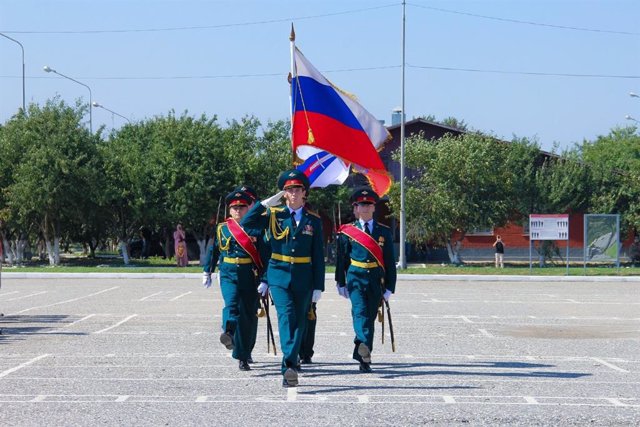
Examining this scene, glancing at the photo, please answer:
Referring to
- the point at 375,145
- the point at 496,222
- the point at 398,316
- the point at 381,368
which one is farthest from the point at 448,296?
the point at 496,222

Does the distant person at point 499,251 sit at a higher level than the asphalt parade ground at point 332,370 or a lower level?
higher

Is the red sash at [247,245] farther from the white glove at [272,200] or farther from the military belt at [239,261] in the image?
the white glove at [272,200]

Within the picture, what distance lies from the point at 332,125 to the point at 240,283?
321cm

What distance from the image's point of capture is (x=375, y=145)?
1462cm

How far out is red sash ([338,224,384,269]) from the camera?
38.7ft

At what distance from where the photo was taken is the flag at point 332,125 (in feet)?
44.5

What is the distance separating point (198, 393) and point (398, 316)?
10.0 m

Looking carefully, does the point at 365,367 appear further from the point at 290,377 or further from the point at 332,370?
the point at 290,377

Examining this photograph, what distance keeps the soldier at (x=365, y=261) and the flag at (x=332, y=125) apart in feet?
5.49

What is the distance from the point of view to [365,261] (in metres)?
11.8

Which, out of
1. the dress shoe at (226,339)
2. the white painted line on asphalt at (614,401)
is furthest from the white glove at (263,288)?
the white painted line on asphalt at (614,401)

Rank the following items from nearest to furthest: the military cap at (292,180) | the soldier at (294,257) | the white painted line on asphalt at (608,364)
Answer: the soldier at (294,257) → the military cap at (292,180) → the white painted line on asphalt at (608,364)

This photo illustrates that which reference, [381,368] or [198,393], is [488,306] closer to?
[381,368]

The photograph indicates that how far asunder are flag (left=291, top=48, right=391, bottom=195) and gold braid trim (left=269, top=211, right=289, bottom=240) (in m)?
2.24
